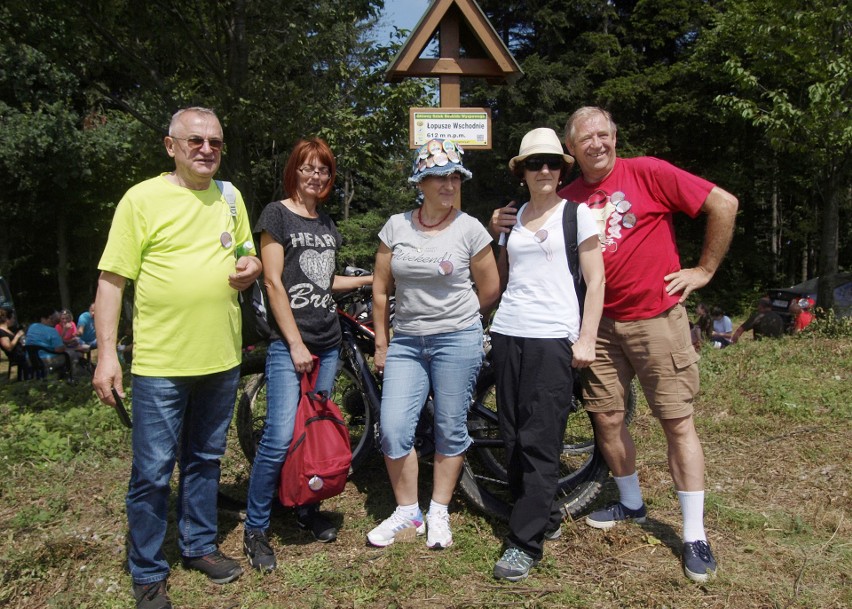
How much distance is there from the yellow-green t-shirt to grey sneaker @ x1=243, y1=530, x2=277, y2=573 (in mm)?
885

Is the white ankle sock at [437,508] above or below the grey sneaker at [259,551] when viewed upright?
above

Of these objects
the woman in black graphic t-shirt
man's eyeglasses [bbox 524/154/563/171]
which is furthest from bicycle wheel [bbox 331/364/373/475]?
man's eyeglasses [bbox 524/154/563/171]

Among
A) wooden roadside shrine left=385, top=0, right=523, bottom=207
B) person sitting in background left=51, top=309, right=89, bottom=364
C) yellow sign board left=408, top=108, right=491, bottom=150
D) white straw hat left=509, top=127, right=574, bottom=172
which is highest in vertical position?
wooden roadside shrine left=385, top=0, right=523, bottom=207

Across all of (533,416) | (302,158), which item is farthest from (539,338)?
(302,158)

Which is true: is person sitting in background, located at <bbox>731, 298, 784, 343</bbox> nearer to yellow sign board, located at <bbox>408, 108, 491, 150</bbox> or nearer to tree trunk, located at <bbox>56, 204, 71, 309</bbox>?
yellow sign board, located at <bbox>408, 108, 491, 150</bbox>

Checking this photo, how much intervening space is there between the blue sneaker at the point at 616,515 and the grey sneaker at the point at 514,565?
21.6 inches

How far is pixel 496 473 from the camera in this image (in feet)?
11.6

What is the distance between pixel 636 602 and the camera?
264 cm

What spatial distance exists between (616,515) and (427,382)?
1.24 m

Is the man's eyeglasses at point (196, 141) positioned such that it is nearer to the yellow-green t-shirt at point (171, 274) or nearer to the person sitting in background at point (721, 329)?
the yellow-green t-shirt at point (171, 274)

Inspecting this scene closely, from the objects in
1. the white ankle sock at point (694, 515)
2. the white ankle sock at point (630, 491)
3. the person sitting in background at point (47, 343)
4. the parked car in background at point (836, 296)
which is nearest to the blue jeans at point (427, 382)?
the white ankle sock at point (630, 491)

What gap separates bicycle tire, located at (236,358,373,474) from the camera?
3.62m

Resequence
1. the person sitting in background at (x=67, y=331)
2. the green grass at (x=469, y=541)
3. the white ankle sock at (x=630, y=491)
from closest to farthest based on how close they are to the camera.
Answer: the green grass at (x=469, y=541), the white ankle sock at (x=630, y=491), the person sitting in background at (x=67, y=331)

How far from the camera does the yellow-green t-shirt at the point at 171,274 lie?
2518mm
